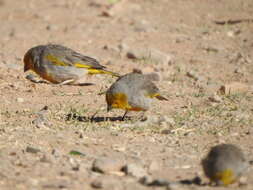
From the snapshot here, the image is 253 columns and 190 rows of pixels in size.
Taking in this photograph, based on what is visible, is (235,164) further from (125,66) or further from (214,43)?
(214,43)

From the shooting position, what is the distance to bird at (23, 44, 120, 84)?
1157 cm

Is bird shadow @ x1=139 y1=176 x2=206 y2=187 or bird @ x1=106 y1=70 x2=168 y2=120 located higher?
bird @ x1=106 y1=70 x2=168 y2=120

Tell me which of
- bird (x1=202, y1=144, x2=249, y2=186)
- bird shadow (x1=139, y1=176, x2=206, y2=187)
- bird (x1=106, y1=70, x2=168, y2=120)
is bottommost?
bird shadow (x1=139, y1=176, x2=206, y2=187)

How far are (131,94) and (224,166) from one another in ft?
10.5

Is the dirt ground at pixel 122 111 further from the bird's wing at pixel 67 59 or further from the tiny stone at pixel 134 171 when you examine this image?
the bird's wing at pixel 67 59

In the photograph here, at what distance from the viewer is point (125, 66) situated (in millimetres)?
12781

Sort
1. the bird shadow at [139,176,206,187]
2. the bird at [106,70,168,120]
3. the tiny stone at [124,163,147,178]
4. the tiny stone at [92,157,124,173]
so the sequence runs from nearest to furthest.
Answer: the bird shadow at [139,176,206,187] → the tiny stone at [124,163,147,178] → the tiny stone at [92,157,124,173] → the bird at [106,70,168,120]

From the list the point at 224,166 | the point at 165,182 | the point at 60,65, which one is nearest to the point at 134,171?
the point at 165,182

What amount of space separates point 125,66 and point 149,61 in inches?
21.1

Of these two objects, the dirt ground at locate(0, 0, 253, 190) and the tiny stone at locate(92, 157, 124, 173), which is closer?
the tiny stone at locate(92, 157, 124, 173)

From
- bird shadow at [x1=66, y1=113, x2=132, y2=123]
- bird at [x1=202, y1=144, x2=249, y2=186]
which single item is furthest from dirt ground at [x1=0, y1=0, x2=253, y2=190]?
bird at [x1=202, y1=144, x2=249, y2=186]

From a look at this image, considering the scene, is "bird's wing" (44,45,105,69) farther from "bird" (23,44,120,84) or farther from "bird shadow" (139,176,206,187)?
"bird shadow" (139,176,206,187)

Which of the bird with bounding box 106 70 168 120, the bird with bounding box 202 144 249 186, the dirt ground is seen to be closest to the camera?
the bird with bounding box 202 144 249 186

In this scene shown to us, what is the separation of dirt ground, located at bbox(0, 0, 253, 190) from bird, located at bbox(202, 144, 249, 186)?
18 centimetres
